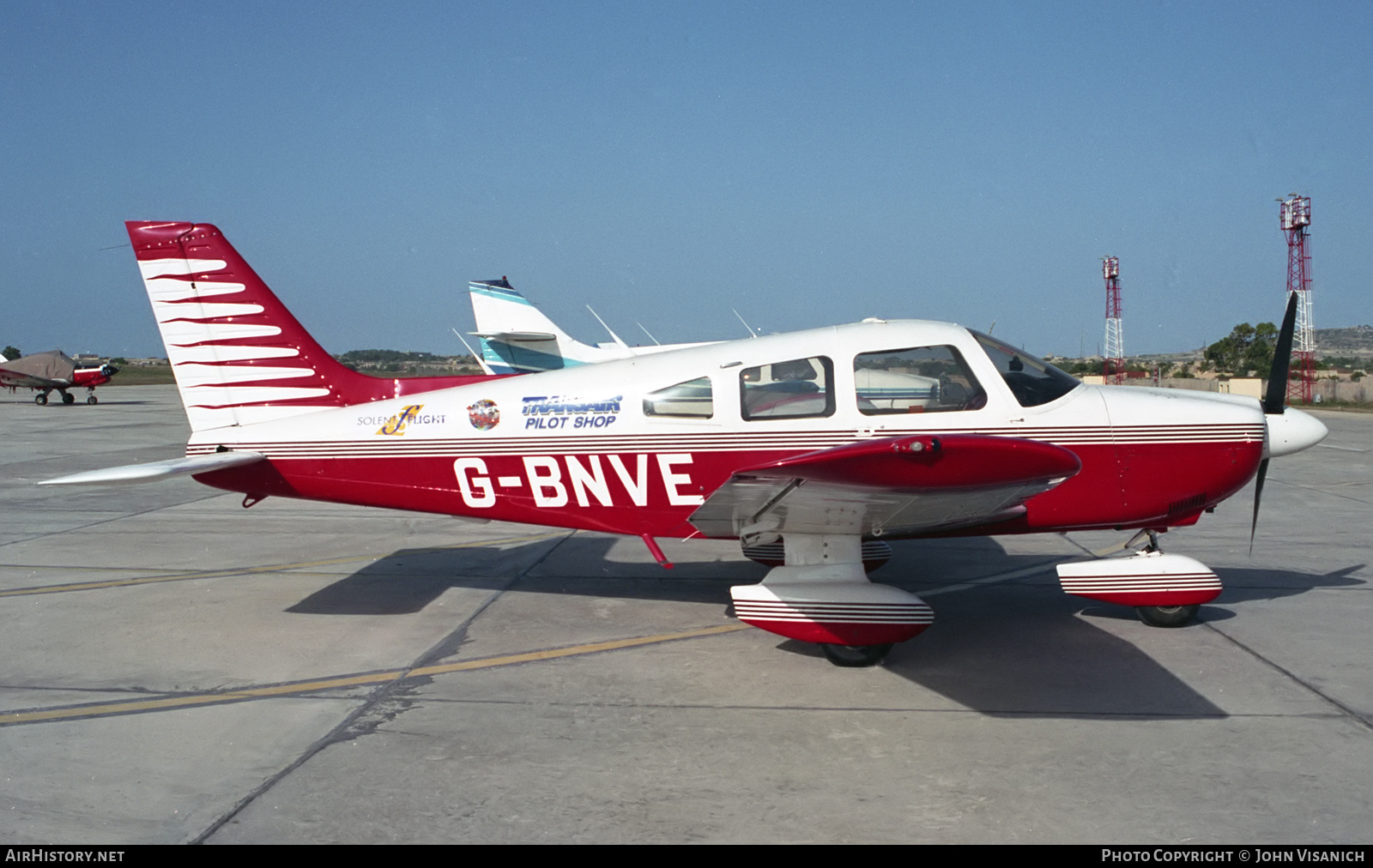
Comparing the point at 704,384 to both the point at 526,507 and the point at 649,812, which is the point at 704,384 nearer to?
the point at 526,507

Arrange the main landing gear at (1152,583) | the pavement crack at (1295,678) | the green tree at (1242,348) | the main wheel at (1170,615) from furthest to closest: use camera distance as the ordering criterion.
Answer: the green tree at (1242,348) < the main wheel at (1170,615) < the main landing gear at (1152,583) < the pavement crack at (1295,678)

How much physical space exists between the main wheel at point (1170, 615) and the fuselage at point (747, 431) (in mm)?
604

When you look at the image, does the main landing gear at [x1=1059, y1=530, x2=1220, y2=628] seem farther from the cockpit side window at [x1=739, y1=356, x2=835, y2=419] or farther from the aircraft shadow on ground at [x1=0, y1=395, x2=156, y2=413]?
the aircraft shadow on ground at [x1=0, y1=395, x2=156, y2=413]

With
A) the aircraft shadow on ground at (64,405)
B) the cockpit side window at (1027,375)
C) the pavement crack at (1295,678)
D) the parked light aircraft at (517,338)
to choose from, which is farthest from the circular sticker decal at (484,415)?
the aircraft shadow on ground at (64,405)

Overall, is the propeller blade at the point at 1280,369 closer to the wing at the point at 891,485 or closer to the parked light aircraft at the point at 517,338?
the wing at the point at 891,485

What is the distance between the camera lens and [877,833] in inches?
144

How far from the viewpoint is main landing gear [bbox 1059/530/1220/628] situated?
20.6ft

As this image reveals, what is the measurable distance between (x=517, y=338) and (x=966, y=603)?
17058 millimetres

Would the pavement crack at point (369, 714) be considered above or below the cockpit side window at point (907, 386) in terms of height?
below

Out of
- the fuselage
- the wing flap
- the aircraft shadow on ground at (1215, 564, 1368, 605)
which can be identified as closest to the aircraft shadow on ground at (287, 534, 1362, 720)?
the aircraft shadow on ground at (1215, 564, 1368, 605)

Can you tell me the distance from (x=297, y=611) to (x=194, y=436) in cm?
149

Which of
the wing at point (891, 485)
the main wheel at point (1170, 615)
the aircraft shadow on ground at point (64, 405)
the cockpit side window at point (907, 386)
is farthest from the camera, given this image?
the aircraft shadow on ground at point (64, 405)

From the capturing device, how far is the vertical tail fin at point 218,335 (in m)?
7.11

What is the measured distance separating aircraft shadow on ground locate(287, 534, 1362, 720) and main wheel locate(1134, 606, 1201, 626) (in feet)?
0.33
